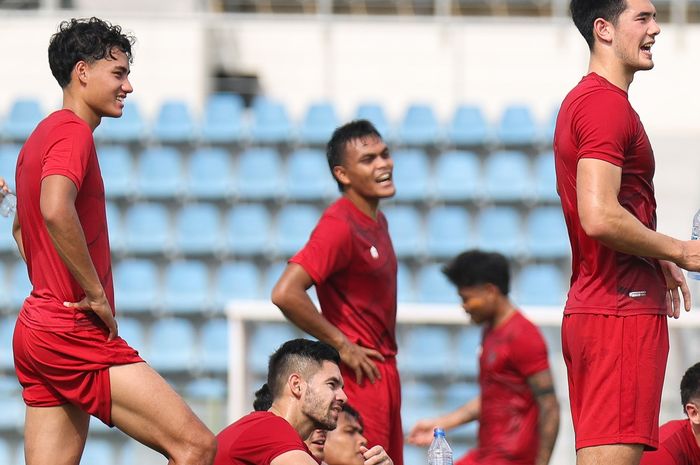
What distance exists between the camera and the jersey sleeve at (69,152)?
4.12 m

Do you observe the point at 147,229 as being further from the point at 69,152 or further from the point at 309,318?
the point at 69,152

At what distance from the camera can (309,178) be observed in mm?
11844

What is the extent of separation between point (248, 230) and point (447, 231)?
1.86m

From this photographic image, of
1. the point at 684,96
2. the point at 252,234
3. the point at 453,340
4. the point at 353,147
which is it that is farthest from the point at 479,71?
the point at 353,147

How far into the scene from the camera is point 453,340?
7992 mm

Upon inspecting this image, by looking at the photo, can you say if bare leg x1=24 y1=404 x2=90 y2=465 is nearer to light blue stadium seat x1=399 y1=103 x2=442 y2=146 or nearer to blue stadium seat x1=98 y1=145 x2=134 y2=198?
blue stadium seat x1=98 y1=145 x2=134 y2=198

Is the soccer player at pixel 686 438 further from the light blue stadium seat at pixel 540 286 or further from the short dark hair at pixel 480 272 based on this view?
the light blue stadium seat at pixel 540 286

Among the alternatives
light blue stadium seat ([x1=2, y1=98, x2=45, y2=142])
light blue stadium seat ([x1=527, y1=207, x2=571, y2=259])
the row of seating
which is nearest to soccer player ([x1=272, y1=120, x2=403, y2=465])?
light blue stadium seat ([x1=527, y1=207, x2=571, y2=259])

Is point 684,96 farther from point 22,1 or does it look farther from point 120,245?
point 22,1

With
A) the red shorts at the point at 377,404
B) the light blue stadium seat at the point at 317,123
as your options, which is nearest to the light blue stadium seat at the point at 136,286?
the light blue stadium seat at the point at 317,123

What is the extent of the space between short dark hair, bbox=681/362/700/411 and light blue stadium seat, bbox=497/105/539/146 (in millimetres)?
7257

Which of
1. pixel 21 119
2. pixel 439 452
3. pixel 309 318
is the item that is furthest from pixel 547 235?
pixel 439 452

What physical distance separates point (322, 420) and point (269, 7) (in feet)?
31.5

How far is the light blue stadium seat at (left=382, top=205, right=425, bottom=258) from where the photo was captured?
447 inches
